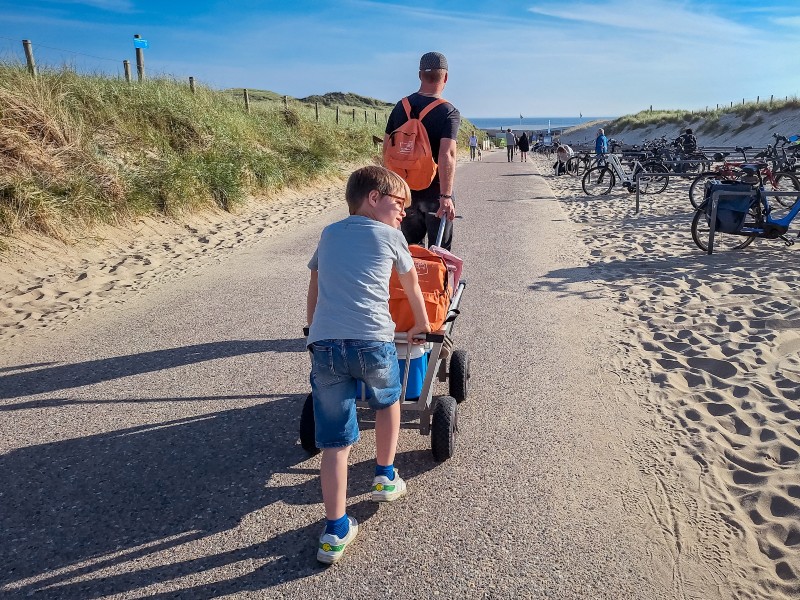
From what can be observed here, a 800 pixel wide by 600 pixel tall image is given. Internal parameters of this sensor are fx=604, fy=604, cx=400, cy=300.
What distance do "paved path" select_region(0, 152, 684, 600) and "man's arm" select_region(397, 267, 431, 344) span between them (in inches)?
32.4

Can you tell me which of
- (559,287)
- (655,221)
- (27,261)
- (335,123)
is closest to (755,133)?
(335,123)

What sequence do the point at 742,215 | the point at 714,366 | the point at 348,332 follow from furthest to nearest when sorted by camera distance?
the point at 742,215
the point at 714,366
the point at 348,332

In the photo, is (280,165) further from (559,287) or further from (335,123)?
(335,123)

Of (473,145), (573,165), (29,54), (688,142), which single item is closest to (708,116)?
(473,145)

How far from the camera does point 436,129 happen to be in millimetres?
4109

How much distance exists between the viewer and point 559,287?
681cm

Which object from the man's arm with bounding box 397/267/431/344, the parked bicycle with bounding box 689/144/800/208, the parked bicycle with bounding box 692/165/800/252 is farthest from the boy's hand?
the parked bicycle with bounding box 689/144/800/208

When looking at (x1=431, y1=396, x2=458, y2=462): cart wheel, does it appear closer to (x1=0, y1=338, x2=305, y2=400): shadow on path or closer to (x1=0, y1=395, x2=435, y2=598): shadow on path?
(x1=0, y1=395, x2=435, y2=598): shadow on path

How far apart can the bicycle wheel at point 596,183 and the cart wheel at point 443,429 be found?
544 inches

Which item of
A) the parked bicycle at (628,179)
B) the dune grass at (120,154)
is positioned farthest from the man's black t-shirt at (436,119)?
the parked bicycle at (628,179)

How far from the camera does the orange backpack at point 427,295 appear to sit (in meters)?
3.06

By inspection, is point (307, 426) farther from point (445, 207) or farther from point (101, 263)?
point (101, 263)

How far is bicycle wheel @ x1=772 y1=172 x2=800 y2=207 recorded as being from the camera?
11.4m

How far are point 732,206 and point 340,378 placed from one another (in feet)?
24.7
